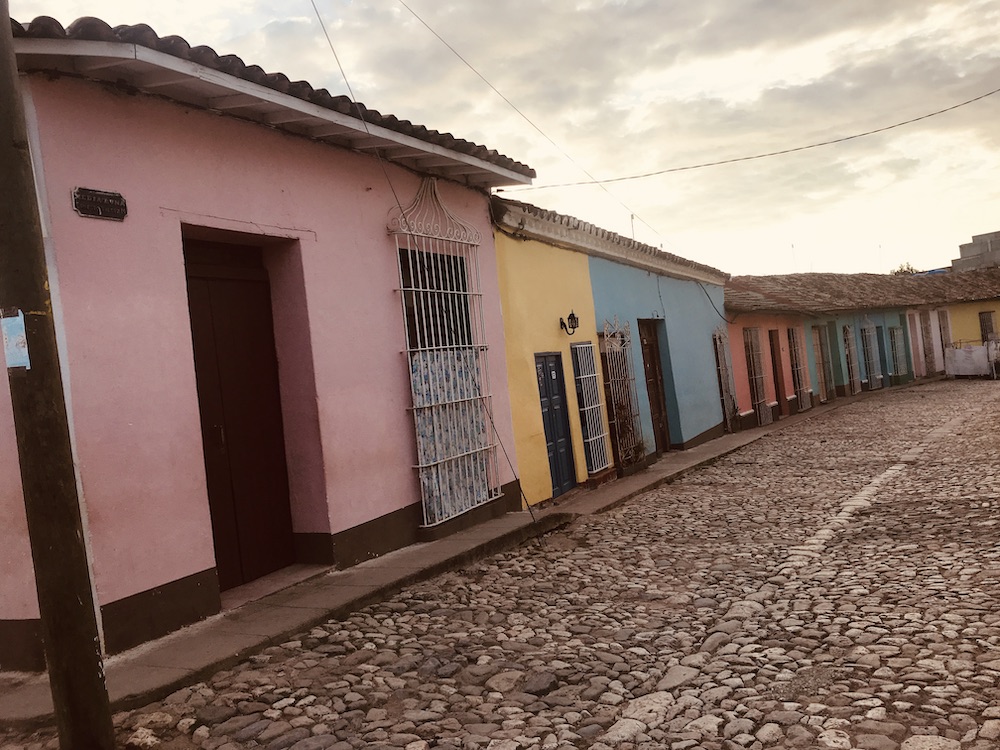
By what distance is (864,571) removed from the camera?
5562 mm

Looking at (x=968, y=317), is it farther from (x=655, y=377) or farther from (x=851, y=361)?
(x=655, y=377)

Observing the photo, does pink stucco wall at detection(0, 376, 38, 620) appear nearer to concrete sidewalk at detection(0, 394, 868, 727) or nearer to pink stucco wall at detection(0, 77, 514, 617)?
pink stucco wall at detection(0, 77, 514, 617)

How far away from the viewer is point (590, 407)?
11.0m

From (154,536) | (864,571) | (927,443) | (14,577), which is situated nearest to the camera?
(14,577)

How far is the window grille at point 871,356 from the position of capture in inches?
1144

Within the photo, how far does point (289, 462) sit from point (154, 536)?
1571mm

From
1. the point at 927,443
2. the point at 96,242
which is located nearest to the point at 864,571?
the point at 96,242

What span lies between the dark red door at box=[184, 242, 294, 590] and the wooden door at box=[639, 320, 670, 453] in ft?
27.7

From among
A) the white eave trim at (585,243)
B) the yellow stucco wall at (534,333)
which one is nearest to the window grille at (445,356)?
the yellow stucco wall at (534,333)

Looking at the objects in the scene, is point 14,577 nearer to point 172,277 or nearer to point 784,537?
point 172,277

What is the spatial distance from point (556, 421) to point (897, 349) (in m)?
26.4

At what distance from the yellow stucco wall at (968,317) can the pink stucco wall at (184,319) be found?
1387 inches

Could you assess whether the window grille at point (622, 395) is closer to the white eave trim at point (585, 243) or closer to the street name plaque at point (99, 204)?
the white eave trim at point (585, 243)

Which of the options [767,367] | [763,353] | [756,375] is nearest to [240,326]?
[756,375]
